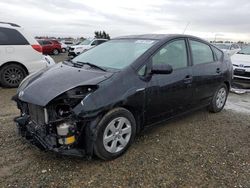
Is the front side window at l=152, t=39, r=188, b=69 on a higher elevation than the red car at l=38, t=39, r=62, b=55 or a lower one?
higher

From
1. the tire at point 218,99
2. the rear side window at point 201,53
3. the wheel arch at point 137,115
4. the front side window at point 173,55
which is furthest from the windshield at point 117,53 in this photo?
the tire at point 218,99

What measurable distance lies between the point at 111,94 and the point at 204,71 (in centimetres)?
225

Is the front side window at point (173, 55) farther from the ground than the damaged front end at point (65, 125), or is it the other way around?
the front side window at point (173, 55)

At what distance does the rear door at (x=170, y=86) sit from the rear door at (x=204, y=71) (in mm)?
206

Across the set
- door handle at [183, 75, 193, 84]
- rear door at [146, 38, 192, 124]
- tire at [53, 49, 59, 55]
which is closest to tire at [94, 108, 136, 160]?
rear door at [146, 38, 192, 124]

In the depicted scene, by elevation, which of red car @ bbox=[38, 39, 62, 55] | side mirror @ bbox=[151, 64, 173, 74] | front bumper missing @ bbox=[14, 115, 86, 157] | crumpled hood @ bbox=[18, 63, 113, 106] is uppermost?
side mirror @ bbox=[151, 64, 173, 74]

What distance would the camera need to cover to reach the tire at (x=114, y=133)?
306 cm

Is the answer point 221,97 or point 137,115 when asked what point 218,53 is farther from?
point 137,115

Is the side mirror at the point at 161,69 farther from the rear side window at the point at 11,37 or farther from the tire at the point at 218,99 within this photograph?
the rear side window at the point at 11,37

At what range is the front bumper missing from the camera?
2.92 meters

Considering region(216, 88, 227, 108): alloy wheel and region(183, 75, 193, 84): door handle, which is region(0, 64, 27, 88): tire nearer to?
region(183, 75, 193, 84): door handle

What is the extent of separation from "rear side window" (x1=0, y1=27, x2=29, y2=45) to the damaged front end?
5030 mm

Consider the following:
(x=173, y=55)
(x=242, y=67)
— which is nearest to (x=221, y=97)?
(x=173, y=55)

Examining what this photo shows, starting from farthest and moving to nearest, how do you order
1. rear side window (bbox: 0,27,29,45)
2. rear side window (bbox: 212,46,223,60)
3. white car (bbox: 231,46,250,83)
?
1. white car (bbox: 231,46,250,83)
2. rear side window (bbox: 0,27,29,45)
3. rear side window (bbox: 212,46,223,60)
